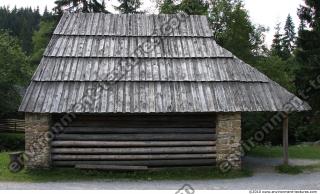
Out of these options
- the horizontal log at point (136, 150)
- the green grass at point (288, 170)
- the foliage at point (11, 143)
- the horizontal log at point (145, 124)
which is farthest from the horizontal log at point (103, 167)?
the foliage at point (11, 143)

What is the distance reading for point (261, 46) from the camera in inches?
1359

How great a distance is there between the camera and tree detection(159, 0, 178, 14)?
29.5 meters

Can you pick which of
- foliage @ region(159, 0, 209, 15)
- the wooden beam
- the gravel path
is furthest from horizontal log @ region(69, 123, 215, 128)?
foliage @ region(159, 0, 209, 15)

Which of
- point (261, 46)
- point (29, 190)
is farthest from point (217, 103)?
point (261, 46)

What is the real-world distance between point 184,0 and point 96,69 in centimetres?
1581

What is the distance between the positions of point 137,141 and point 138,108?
1.27 meters

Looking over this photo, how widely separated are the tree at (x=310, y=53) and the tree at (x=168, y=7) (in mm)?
7821

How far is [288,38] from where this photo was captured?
2393 inches

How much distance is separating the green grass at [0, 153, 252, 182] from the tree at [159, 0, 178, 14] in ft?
54.8

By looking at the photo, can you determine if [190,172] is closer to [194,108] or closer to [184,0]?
[194,108]

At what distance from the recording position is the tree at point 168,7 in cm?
2953

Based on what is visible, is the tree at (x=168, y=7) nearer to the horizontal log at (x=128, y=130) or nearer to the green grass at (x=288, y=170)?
the horizontal log at (x=128, y=130)

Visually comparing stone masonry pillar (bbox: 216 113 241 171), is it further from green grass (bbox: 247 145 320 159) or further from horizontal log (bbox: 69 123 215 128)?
green grass (bbox: 247 145 320 159)

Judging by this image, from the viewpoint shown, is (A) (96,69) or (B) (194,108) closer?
(B) (194,108)
